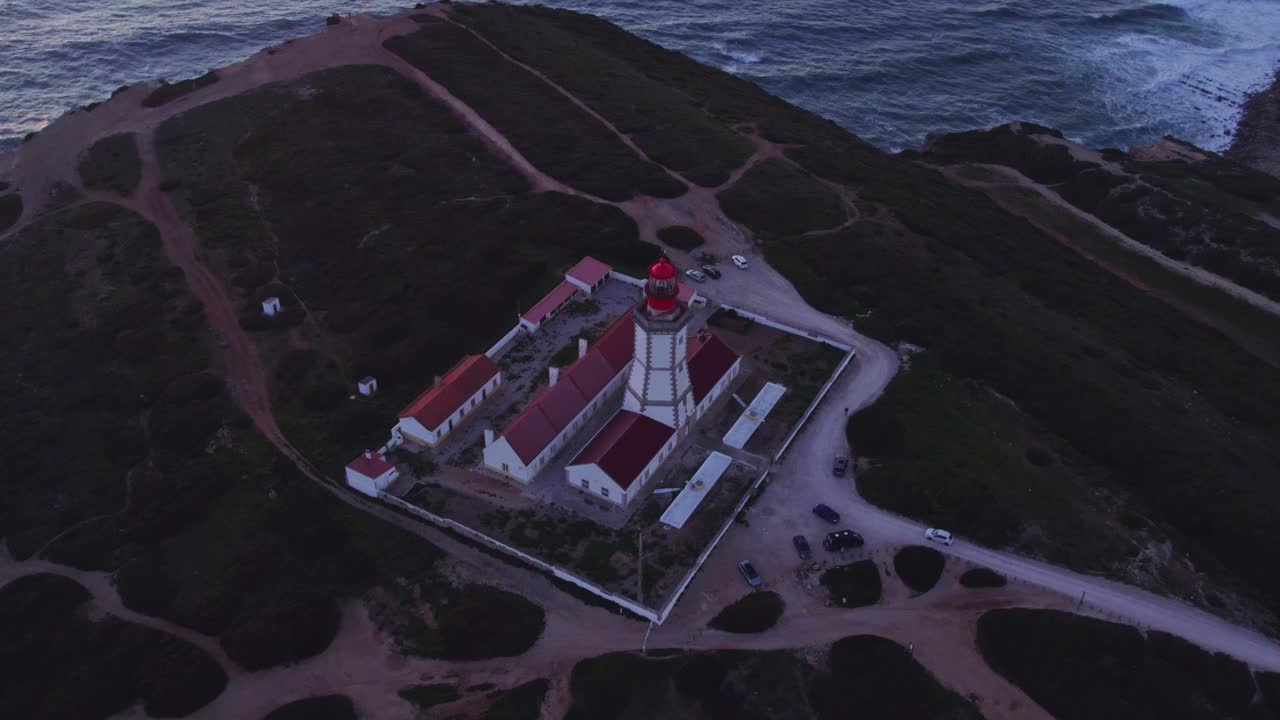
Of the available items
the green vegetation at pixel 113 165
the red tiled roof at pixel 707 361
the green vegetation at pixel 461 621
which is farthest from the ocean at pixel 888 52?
the green vegetation at pixel 461 621

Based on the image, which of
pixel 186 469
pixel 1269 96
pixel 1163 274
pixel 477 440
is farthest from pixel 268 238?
pixel 1269 96

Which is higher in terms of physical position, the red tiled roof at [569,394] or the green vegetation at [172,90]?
the green vegetation at [172,90]

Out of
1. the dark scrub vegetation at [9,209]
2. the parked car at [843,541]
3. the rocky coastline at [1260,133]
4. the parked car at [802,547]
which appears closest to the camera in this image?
the parked car at [802,547]

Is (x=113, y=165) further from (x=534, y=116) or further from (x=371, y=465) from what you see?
(x=371, y=465)

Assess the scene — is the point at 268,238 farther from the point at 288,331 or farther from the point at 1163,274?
the point at 1163,274

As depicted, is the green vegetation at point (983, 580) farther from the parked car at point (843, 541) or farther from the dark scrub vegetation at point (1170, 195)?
the dark scrub vegetation at point (1170, 195)

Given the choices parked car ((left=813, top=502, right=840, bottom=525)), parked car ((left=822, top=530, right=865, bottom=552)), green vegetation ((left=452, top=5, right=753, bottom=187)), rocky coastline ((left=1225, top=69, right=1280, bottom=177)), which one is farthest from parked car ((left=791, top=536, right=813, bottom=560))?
rocky coastline ((left=1225, top=69, right=1280, bottom=177))
